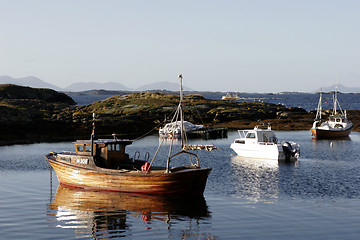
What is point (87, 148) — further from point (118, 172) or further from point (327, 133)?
point (327, 133)

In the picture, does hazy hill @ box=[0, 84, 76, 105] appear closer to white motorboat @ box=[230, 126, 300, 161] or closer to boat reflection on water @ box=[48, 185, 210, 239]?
white motorboat @ box=[230, 126, 300, 161]

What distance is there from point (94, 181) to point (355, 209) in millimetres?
19510

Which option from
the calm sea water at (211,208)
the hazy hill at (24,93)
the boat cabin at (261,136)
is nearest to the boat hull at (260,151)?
the boat cabin at (261,136)

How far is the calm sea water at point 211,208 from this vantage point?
86.4 ft

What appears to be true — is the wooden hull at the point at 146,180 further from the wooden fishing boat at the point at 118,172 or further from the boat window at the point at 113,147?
the boat window at the point at 113,147

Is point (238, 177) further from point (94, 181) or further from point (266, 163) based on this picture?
point (94, 181)

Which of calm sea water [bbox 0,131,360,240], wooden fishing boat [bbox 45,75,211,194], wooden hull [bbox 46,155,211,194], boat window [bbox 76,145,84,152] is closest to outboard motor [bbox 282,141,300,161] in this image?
calm sea water [bbox 0,131,360,240]

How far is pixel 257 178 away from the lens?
142ft

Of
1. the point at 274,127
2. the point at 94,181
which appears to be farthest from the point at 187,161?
the point at 274,127

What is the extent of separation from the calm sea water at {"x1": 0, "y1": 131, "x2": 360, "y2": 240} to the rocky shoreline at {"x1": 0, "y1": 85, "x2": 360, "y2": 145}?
116 ft

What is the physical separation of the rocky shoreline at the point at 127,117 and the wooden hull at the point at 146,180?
3981 cm

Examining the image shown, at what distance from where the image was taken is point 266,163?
52906 mm

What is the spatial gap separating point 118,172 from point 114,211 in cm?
507

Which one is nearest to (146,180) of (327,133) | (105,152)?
(105,152)
